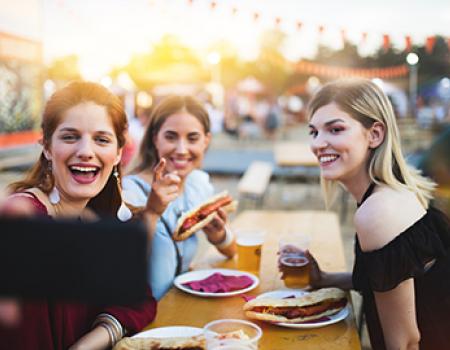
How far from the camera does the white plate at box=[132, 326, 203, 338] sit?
6.22ft

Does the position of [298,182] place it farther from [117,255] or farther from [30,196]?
[117,255]

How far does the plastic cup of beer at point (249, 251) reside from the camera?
9.10 feet

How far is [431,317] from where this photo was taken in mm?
2197

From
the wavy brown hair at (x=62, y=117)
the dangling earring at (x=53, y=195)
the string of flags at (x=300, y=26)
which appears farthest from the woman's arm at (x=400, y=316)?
the string of flags at (x=300, y=26)

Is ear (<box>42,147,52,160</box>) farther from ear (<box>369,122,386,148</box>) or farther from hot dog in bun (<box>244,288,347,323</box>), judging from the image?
ear (<box>369,122,386,148</box>)

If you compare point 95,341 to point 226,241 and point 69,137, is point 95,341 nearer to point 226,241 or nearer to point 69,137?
point 69,137

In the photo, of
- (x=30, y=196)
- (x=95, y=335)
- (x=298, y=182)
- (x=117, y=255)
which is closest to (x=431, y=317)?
(x=95, y=335)

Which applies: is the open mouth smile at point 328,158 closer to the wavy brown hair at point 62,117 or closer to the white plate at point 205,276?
the white plate at point 205,276

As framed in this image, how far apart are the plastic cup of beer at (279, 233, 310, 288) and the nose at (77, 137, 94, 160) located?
3.67 ft

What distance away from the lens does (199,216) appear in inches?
112

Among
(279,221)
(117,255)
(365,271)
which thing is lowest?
(279,221)

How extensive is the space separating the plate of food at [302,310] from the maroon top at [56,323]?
1.45 feet

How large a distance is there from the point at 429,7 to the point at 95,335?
414 inches

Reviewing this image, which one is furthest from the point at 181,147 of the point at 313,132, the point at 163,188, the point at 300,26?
the point at 300,26
